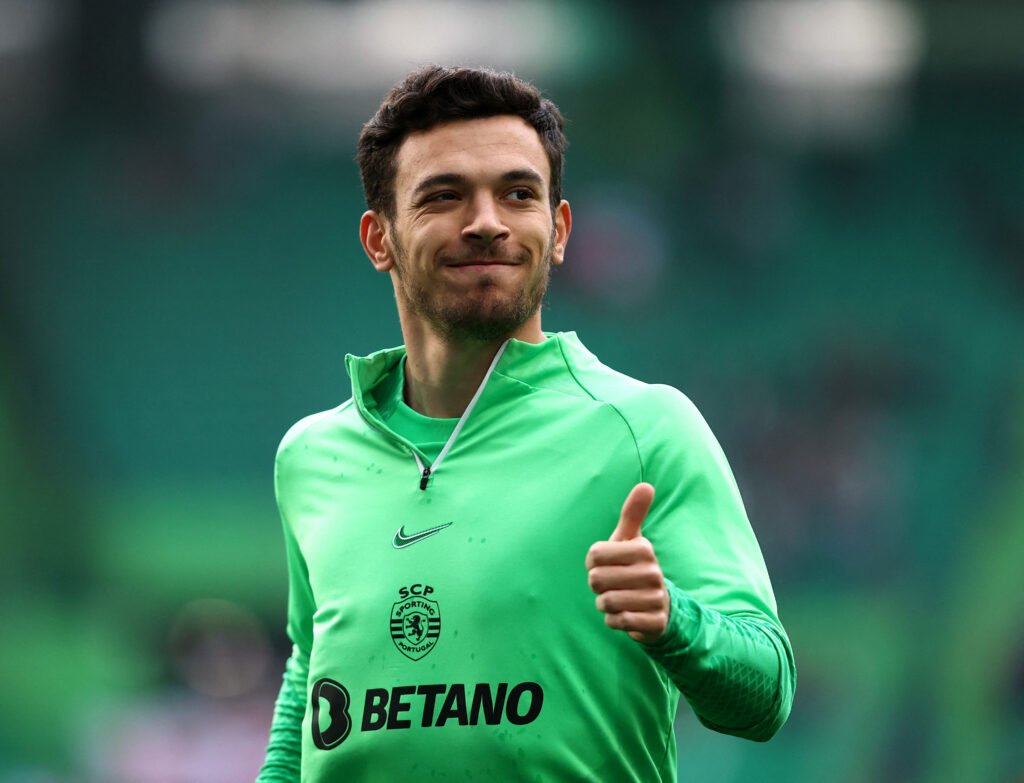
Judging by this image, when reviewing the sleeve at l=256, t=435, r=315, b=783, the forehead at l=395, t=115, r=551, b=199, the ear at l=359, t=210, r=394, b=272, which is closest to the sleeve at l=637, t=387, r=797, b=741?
the forehead at l=395, t=115, r=551, b=199

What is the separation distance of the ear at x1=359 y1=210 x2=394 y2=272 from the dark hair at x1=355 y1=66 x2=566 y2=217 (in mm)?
33

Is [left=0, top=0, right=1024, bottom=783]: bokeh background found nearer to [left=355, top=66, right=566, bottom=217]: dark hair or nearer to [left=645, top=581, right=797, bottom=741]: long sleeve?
[left=355, top=66, right=566, bottom=217]: dark hair

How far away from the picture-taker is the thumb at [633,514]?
2125 mm

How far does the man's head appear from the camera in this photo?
8.68 feet

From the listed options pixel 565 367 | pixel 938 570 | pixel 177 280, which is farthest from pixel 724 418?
pixel 565 367

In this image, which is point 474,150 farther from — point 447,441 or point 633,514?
point 633,514

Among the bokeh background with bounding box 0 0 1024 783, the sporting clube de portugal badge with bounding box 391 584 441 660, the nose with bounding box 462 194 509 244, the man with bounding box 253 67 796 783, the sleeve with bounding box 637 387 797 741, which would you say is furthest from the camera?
the bokeh background with bounding box 0 0 1024 783

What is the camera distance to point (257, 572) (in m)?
11.6

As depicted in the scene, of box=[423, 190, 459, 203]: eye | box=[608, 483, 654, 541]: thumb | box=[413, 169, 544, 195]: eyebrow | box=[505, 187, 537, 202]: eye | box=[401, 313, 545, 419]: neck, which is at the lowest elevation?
box=[608, 483, 654, 541]: thumb

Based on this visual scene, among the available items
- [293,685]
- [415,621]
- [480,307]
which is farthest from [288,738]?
[480,307]

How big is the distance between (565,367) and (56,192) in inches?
429

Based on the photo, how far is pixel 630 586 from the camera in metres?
2.05

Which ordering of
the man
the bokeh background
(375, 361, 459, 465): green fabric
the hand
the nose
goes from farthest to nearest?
the bokeh background, (375, 361, 459, 465): green fabric, the nose, the man, the hand

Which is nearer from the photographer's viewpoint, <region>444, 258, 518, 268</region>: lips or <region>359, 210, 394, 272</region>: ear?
<region>444, 258, 518, 268</region>: lips
